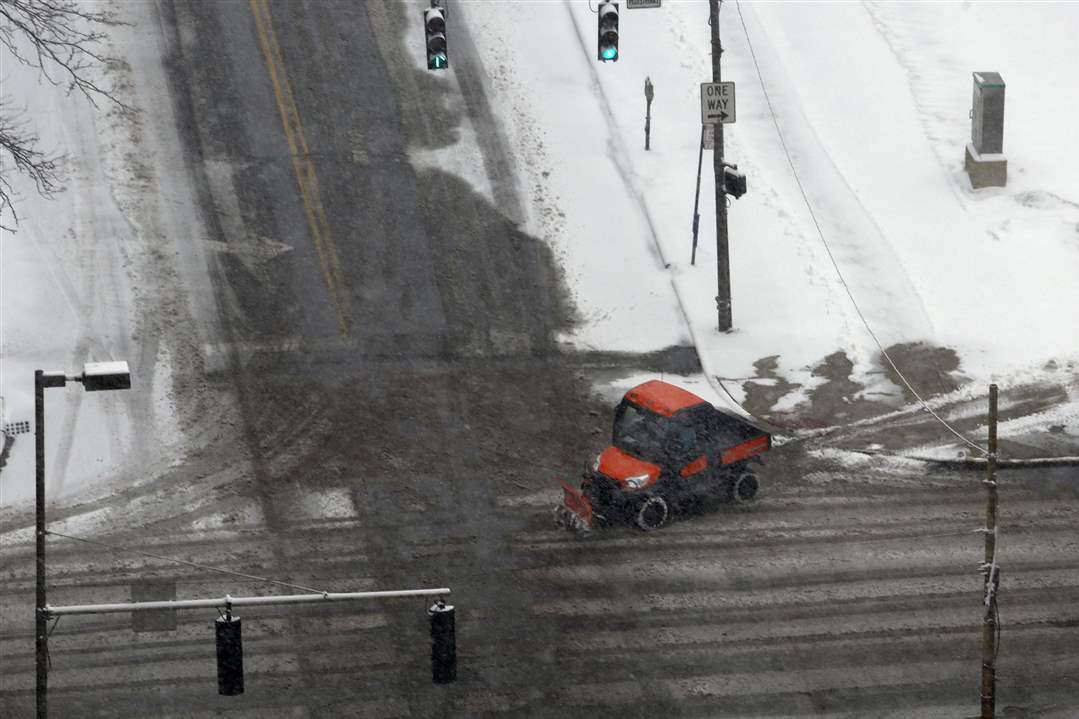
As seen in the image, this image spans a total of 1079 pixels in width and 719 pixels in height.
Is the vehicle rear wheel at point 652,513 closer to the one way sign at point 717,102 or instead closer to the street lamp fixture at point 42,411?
the one way sign at point 717,102

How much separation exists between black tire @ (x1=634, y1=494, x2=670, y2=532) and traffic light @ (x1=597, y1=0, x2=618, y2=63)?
316 inches

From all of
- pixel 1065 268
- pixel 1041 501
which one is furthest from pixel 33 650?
pixel 1065 268

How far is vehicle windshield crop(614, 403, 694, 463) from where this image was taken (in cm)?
2512

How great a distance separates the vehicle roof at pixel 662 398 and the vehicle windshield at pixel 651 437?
0.12 m

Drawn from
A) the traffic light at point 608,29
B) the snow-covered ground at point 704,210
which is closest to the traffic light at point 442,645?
the snow-covered ground at point 704,210

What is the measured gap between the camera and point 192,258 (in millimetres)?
32688

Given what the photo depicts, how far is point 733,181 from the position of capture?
29.6 meters

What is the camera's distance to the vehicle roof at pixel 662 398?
25670 mm

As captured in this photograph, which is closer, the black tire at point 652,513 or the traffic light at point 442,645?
the traffic light at point 442,645

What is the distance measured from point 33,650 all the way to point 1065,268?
21485mm

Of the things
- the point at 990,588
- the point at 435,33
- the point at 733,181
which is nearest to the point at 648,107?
the point at 733,181

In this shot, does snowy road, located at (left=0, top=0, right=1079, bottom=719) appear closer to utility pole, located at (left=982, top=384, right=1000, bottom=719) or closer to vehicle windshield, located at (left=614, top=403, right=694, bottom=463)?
vehicle windshield, located at (left=614, top=403, right=694, bottom=463)

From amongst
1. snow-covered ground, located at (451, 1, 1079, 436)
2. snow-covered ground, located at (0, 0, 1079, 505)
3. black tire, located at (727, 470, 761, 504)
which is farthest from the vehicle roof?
snow-covered ground, located at (451, 1, 1079, 436)

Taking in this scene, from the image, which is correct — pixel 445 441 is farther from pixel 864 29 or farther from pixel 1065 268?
pixel 864 29
